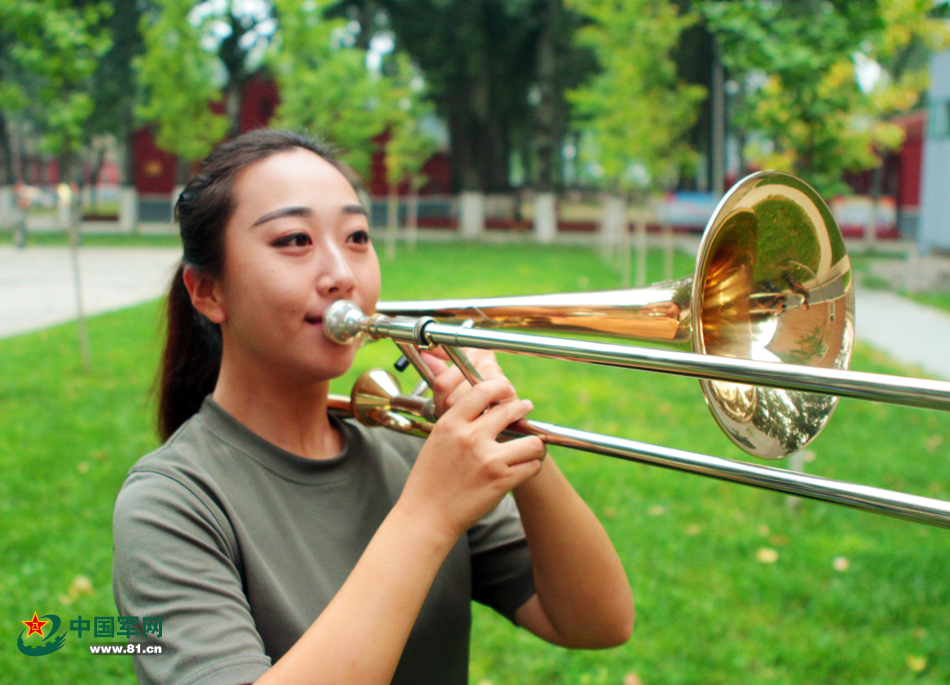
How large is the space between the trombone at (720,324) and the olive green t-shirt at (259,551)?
7.4 inches

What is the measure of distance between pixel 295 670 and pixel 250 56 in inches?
1172

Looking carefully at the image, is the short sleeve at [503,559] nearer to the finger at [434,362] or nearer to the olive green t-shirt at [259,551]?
the olive green t-shirt at [259,551]

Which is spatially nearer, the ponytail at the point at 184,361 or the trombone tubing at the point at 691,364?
the trombone tubing at the point at 691,364

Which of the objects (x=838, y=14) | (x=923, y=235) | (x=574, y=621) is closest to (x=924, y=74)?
(x=923, y=235)

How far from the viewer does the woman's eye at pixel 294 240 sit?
1481 mm

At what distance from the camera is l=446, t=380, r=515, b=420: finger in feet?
4.20

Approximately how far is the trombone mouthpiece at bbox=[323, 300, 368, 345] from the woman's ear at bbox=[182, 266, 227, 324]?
23cm

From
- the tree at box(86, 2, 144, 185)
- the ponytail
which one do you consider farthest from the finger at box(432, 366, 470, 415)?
the tree at box(86, 2, 144, 185)

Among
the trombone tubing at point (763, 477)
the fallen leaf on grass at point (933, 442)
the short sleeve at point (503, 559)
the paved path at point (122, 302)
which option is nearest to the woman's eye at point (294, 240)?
the trombone tubing at point (763, 477)

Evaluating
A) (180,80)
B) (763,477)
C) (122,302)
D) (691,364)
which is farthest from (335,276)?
(180,80)

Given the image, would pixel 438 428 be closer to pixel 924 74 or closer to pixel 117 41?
pixel 924 74

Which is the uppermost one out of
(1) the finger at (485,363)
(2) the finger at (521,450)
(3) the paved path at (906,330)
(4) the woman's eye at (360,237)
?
(4) the woman's eye at (360,237)

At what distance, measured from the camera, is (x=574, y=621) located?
64.9 inches

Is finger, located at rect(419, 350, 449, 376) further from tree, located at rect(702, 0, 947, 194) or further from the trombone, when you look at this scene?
tree, located at rect(702, 0, 947, 194)
